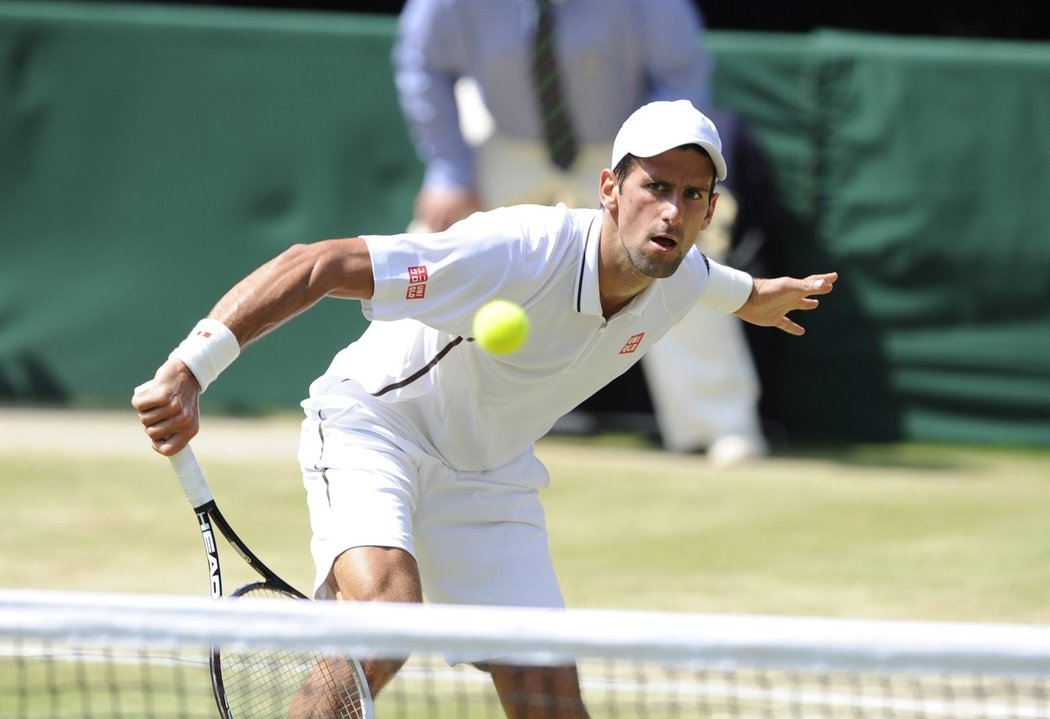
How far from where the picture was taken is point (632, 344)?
3963 millimetres

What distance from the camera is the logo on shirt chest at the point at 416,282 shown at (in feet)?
11.6

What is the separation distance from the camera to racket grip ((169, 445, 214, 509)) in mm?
3482

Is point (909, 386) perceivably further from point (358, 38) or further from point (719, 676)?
point (719, 676)

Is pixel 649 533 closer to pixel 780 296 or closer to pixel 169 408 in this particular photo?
pixel 780 296

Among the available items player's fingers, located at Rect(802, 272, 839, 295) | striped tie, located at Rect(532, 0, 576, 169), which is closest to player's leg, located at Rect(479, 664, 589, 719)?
player's fingers, located at Rect(802, 272, 839, 295)

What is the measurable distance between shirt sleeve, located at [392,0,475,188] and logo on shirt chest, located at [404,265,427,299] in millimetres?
4650

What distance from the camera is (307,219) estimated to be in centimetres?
898

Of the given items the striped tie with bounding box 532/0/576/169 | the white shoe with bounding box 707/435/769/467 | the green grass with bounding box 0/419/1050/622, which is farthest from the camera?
the white shoe with bounding box 707/435/769/467

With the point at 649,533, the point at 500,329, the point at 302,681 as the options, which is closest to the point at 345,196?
the point at 649,533

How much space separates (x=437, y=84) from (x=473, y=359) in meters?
4.41

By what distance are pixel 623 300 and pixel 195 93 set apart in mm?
5675

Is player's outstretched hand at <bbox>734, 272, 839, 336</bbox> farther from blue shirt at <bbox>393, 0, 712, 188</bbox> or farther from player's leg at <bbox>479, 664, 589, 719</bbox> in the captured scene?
blue shirt at <bbox>393, 0, 712, 188</bbox>

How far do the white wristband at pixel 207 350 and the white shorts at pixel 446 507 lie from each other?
0.53 m

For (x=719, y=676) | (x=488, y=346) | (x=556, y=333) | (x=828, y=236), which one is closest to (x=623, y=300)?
(x=556, y=333)
